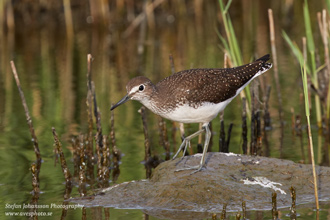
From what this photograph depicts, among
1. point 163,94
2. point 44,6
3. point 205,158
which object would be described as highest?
point 44,6

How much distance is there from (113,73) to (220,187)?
832cm

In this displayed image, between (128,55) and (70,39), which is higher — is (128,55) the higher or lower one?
the lower one

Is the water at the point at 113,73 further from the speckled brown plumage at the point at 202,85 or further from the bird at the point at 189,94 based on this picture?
the speckled brown plumage at the point at 202,85

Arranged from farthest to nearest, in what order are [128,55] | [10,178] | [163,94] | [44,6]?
[44,6] < [128,55] < [10,178] < [163,94]

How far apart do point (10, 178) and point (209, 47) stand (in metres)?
9.57

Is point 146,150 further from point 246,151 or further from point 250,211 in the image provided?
point 250,211

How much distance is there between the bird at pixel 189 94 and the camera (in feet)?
25.8

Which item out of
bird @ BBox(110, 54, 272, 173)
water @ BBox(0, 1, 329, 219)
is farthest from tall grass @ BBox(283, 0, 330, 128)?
bird @ BBox(110, 54, 272, 173)

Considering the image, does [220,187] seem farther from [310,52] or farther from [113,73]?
[113,73]

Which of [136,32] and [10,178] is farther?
[136,32]

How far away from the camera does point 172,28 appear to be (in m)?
20.5

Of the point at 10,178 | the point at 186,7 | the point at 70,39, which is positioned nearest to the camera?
the point at 10,178

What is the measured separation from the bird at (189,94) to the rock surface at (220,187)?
11.8 inches

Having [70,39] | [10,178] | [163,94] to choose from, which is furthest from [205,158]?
[70,39]
